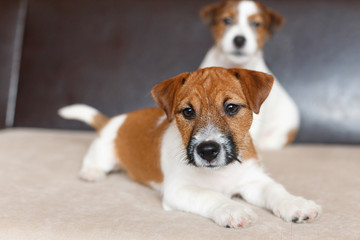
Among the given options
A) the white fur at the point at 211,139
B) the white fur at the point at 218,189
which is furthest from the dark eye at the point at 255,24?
the white fur at the point at 211,139

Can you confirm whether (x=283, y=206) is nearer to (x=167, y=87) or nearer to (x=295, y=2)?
(x=167, y=87)

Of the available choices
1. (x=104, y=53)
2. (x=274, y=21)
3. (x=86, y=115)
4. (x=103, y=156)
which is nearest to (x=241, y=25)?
(x=274, y=21)

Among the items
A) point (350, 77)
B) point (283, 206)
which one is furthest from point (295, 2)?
point (283, 206)

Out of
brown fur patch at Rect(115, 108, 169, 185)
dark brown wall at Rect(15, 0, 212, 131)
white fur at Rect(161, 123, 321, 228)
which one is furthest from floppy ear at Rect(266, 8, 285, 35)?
white fur at Rect(161, 123, 321, 228)

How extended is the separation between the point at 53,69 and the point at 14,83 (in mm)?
397

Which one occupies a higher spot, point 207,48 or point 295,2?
point 295,2

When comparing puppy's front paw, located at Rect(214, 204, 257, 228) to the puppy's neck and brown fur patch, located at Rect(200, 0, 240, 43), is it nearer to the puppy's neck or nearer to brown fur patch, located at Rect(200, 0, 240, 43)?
the puppy's neck

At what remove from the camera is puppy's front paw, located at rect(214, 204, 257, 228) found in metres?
1.77

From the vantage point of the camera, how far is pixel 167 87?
2109 mm

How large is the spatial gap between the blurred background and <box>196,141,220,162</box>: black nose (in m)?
2.14

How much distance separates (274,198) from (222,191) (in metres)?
0.29

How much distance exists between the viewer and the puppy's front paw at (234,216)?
177 centimetres

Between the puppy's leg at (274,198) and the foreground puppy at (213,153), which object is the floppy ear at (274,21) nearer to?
the foreground puppy at (213,153)

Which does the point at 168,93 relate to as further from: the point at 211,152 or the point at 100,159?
the point at 100,159
